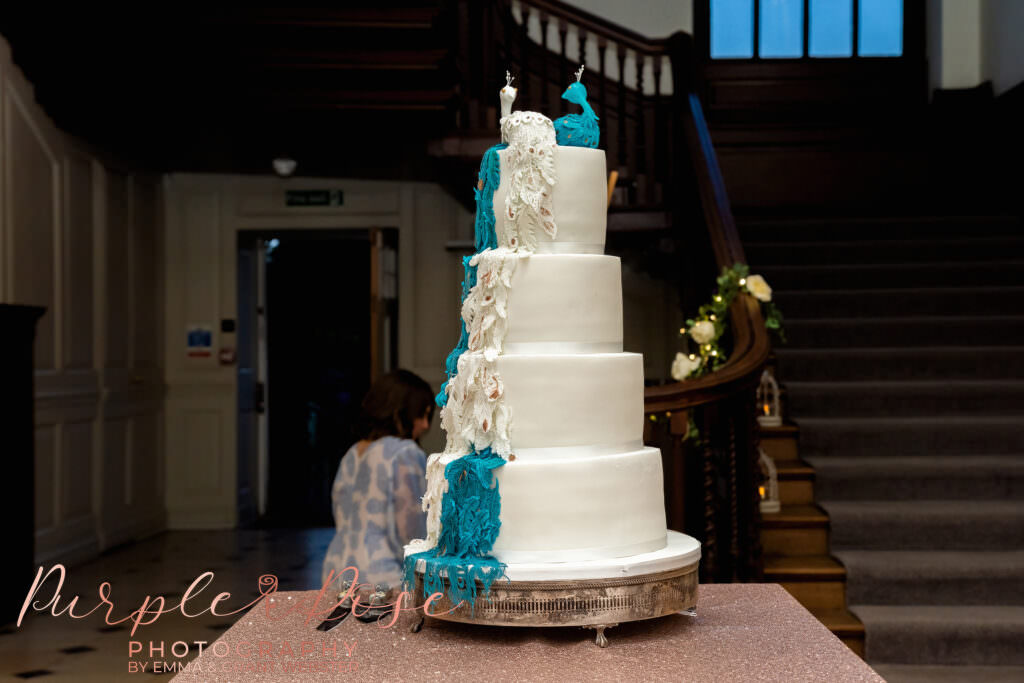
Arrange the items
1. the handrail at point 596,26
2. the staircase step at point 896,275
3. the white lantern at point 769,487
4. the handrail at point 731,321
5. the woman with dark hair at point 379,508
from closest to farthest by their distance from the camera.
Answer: the woman with dark hair at point 379,508, the handrail at point 731,321, the white lantern at point 769,487, the staircase step at point 896,275, the handrail at point 596,26

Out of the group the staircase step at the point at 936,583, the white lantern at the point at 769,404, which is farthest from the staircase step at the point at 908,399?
the staircase step at the point at 936,583

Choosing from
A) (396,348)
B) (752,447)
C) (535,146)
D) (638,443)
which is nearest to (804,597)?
(752,447)

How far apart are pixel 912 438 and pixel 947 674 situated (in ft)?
5.02

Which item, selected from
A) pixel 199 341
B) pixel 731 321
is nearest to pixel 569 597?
pixel 731 321

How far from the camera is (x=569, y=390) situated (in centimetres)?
225

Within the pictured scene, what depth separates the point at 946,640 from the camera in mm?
3904

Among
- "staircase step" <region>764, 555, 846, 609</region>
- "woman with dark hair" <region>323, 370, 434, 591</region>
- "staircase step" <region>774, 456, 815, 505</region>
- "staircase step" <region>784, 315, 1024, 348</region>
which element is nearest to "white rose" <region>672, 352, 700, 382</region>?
"staircase step" <region>774, 456, 815, 505</region>

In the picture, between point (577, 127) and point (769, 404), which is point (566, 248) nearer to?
point (577, 127)

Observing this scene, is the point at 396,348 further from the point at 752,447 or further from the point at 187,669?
the point at 187,669

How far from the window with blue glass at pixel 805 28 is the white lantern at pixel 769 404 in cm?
495

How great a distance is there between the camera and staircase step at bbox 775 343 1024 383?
5.71 m

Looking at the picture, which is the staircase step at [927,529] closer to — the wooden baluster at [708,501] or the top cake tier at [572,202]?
the wooden baluster at [708,501]

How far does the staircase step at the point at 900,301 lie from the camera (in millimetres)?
6332

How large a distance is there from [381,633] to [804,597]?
243 centimetres
